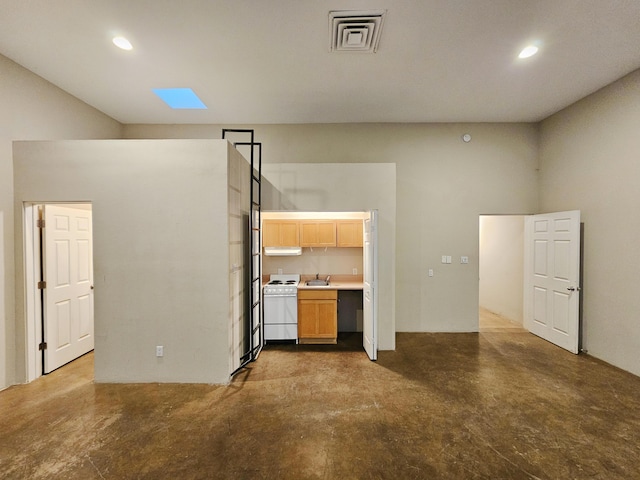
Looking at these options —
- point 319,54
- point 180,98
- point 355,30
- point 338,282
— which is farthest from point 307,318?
point 180,98

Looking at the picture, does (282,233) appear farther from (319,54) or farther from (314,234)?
(319,54)

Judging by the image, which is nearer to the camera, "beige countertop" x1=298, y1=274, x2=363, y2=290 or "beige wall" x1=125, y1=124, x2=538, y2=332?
"beige countertop" x1=298, y1=274, x2=363, y2=290

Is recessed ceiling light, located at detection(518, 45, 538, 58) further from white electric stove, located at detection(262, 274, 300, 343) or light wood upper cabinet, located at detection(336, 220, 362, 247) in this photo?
white electric stove, located at detection(262, 274, 300, 343)

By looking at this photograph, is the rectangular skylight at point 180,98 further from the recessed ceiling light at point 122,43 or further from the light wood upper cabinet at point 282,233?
the light wood upper cabinet at point 282,233

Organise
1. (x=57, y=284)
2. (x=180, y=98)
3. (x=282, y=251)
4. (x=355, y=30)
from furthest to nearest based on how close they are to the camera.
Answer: (x=282, y=251) → (x=180, y=98) → (x=57, y=284) → (x=355, y=30)

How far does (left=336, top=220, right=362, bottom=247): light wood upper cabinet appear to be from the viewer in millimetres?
4902

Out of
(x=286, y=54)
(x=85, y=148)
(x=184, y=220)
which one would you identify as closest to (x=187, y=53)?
(x=286, y=54)

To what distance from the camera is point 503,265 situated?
20.0ft

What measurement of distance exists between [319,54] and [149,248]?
9.67 ft

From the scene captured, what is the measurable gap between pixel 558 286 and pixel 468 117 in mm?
3103

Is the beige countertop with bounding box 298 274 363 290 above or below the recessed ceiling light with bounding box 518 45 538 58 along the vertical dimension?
below

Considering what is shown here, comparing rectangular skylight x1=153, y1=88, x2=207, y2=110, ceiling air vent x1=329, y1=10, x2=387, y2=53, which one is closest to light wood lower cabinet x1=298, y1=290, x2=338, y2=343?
ceiling air vent x1=329, y1=10, x2=387, y2=53

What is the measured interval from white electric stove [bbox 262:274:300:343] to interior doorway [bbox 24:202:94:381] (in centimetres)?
254

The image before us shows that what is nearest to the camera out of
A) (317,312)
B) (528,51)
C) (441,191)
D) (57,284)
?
(528,51)
